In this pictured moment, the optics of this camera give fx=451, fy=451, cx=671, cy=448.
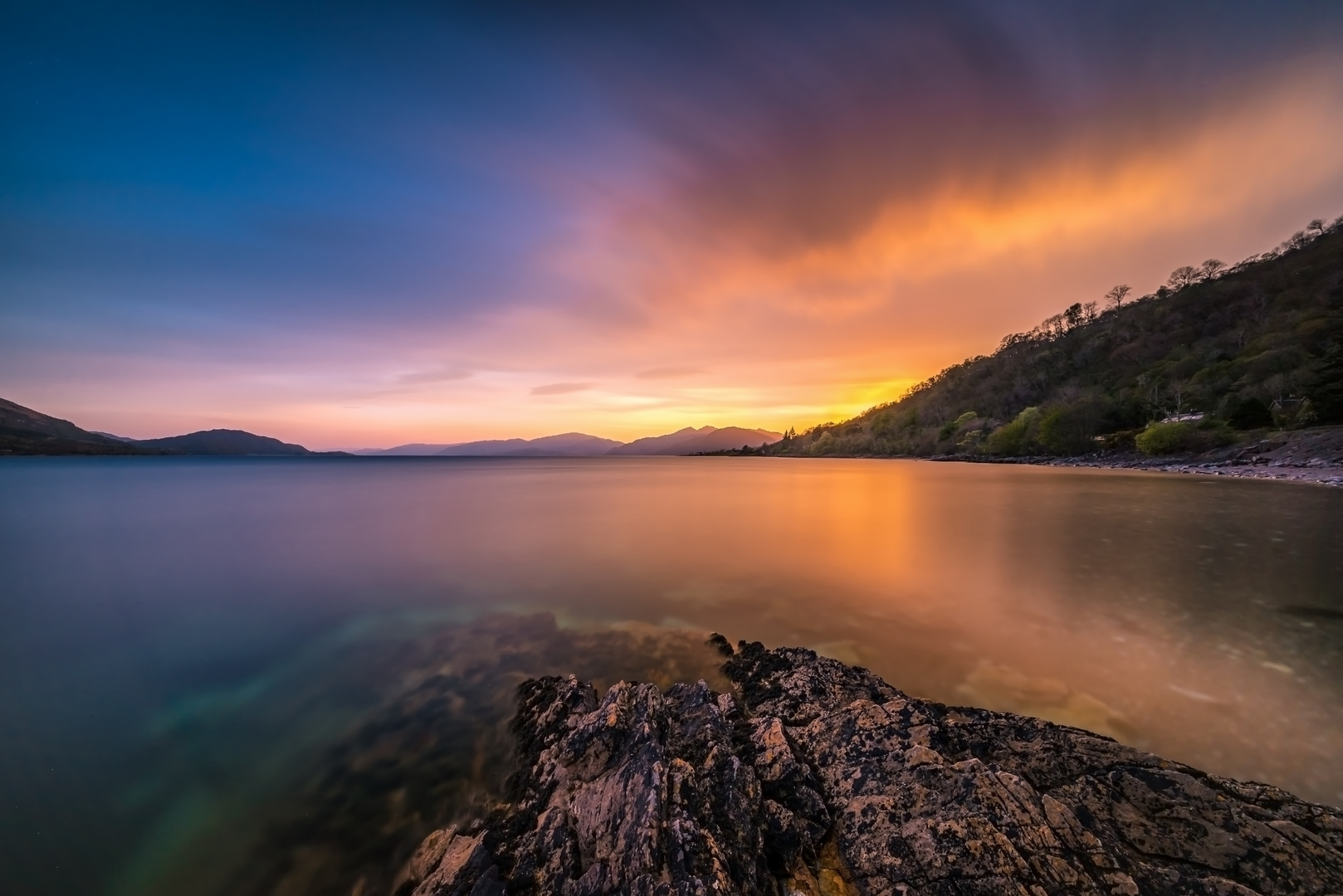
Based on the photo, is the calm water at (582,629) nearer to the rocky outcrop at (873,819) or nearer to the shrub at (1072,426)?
the rocky outcrop at (873,819)

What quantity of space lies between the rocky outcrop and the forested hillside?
2219 inches

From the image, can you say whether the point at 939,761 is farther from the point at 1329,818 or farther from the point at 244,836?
the point at 244,836

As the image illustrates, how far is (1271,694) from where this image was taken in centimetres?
543

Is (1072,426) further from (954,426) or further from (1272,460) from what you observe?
(954,426)

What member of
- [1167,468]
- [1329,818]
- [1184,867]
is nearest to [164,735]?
[1184,867]

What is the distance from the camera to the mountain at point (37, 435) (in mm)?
117875

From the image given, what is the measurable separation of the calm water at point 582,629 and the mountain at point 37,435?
171 m

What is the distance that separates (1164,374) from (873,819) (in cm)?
9232

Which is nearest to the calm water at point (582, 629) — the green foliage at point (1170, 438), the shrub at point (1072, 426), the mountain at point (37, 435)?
the green foliage at point (1170, 438)

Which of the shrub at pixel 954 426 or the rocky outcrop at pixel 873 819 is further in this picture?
the shrub at pixel 954 426

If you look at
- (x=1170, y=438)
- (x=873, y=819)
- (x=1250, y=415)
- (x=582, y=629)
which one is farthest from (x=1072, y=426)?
(x=873, y=819)

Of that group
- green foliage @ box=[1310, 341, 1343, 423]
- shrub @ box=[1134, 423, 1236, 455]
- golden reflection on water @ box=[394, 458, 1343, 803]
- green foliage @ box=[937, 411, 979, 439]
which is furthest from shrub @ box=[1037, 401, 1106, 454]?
golden reflection on water @ box=[394, 458, 1343, 803]

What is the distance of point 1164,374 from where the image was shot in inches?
2516

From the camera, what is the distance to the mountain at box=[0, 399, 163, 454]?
387 feet
